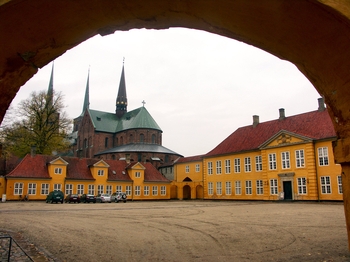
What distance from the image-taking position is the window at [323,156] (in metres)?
34.7

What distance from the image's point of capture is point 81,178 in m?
48.4

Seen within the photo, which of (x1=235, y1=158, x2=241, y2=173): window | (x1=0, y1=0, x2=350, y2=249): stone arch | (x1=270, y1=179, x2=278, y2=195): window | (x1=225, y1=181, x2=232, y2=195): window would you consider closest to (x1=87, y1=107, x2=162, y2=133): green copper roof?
(x1=225, y1=181, x2=232, y2=195): window

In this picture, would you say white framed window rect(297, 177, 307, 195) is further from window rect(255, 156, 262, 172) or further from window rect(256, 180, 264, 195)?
window rect(255, 156, 262, 172)

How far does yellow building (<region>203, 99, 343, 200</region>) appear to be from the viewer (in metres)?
34.9

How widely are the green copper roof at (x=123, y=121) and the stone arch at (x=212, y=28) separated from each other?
69899 millimetres

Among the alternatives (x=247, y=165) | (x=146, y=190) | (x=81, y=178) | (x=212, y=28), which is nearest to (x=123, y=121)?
(x=146, y=190)

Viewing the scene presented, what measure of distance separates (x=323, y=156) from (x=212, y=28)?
1333 inches

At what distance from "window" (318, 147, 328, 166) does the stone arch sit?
3220 cm

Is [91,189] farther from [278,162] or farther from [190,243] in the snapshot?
[190,243]

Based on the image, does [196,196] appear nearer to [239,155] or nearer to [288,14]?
[239,155]

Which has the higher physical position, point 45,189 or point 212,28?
point 212,28

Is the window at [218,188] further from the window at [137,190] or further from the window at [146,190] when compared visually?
the window at [137,190]

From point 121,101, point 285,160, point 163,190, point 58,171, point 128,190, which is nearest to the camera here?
point 285,160

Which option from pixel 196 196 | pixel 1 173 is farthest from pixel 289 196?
pixel 1 173
